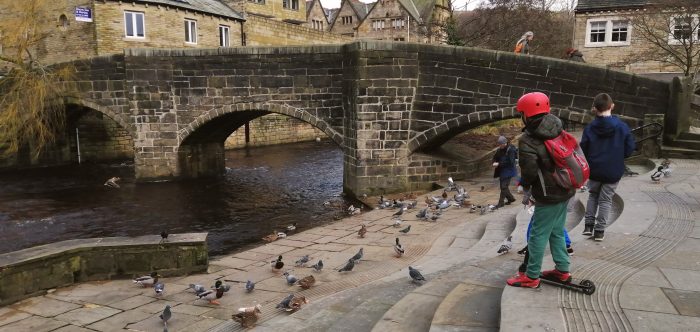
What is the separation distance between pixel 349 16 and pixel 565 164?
57394 millimetres

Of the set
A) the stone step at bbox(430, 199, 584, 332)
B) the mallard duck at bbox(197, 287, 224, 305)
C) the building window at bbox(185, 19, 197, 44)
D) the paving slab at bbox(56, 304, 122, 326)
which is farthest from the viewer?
the building window at bbox(185, 19, 197, 44)

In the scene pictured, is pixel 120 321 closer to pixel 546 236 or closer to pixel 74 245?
pixel 74 245

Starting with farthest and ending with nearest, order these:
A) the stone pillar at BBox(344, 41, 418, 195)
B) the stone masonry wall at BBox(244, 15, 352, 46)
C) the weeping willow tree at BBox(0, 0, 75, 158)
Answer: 1. the stone masonry wall at BBox(244, 15, 352, 46)
2. the weeping willow tree at BBox(0, 0, 75, 158)
3. the stone pillar at BBox(344, 41, 418, 195)

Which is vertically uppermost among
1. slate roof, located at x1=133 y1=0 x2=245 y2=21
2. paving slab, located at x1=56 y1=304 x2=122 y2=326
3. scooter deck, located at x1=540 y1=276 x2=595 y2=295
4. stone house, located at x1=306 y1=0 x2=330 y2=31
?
stone house, located at x1=306 y1=0 x2=330 y2=31

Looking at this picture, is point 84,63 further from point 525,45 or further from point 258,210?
point 525,45

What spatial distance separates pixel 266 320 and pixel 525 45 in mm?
10988

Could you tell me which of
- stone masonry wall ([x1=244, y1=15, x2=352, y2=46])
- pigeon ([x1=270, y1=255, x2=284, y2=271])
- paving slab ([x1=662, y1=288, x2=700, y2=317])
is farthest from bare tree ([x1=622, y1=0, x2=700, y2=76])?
paving slab ([x1=662, y1=288, x2=700, y2=317])

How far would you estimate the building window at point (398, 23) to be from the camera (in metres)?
52.9

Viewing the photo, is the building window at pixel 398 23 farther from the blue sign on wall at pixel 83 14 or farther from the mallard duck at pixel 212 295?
the mallard duck at pixel 212 295

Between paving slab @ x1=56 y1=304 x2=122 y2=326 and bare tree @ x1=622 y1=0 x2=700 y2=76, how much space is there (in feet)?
71.5

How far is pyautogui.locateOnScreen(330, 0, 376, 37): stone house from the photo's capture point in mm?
57787

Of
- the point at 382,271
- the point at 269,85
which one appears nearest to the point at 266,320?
the point at 382,271

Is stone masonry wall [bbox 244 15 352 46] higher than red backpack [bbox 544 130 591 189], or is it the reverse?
stone masonry wall [bbox 244 15 352 46]

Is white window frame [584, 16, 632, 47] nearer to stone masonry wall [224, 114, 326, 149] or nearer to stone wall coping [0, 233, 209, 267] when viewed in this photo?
stone masonry wall [224, 114, 326, 149]
